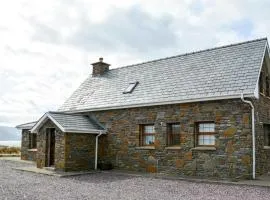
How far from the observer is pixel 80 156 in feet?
57.9

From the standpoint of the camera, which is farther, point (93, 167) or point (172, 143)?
point (93, 167)

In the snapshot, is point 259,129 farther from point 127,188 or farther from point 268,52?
point 127,188

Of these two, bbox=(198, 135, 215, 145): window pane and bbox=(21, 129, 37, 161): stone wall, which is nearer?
bbox=(198, 135, 215, 145): window pane

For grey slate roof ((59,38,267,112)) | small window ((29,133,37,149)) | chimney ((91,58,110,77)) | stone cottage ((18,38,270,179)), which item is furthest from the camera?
small window ((29,133,37,149))

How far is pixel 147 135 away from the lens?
57.8 ft

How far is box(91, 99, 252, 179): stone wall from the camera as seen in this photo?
14.0m

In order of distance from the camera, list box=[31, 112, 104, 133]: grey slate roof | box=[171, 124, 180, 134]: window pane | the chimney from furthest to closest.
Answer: the chimney → box=[31, 112, 104, 133]: grey slate roof → box=[171, 124, 180, 134]: window pane

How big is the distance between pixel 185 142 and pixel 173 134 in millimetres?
1084

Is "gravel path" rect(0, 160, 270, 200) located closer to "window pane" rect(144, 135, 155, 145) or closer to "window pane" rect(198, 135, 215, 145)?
"window pane" rect(198, 135, 215, 145)

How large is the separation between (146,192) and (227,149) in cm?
480

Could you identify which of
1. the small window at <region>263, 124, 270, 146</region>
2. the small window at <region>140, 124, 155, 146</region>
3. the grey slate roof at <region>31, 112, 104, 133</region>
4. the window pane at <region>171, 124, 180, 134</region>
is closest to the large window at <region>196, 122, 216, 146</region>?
the window pane at <region>171, 124, 180, 134</region>

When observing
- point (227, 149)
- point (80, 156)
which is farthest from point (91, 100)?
point (227, 149)

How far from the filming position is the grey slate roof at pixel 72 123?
17.2m

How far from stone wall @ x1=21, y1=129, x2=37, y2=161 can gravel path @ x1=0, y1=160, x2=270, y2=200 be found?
9.69 metres
